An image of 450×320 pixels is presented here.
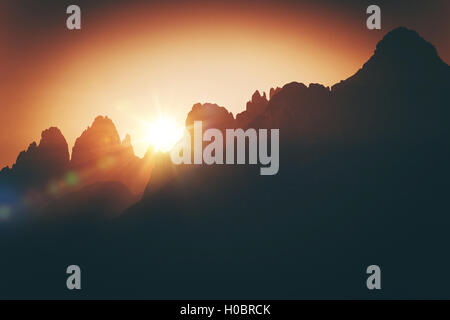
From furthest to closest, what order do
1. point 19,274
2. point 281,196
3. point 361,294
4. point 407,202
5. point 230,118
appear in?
point 230,118
point 19,274
point 281,196
point 407,202
point 361,294

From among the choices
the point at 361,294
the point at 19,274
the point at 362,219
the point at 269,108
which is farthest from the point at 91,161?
the point at 361,294

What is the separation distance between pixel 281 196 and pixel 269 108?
15.3 metres

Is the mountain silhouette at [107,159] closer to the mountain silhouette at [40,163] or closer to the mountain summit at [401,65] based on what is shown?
the mountain silhouette at [40,163]

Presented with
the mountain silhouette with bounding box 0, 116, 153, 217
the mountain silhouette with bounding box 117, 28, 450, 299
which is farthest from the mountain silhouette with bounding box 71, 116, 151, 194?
the mountain silhouette with bounding box 117, 28, 450, 299

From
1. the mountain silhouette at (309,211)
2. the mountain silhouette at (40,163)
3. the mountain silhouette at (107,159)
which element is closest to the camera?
the mountain silhouette at (309,211)

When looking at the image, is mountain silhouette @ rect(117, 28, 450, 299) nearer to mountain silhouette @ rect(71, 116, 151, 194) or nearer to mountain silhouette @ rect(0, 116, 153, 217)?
mountain silhouette @ rect(0, 116, 153, 217)

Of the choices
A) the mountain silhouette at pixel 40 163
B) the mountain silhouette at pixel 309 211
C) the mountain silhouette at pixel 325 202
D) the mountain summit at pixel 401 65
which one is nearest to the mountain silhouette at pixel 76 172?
the mountain silhouette at pixel 40 163

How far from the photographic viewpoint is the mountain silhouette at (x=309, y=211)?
48.0 meters

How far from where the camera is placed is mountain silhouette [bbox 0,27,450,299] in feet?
157

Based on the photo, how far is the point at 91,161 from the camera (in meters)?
88.0

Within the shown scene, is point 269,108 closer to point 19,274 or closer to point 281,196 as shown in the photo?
point 281,196

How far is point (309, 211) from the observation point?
182ft

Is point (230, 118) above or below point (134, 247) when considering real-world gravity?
above

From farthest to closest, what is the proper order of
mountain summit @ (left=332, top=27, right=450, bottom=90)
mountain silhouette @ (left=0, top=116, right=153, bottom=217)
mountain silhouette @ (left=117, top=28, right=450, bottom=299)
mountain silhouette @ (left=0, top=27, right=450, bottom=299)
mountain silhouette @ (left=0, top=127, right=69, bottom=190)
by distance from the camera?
1. mountain silhouette @ (left=0, top=127, right=69, bottom=190)
2. mountain silhouette @ (left=0, top=116, right=153, bottom=217)
3. mountain summit @ (left=332, top=27, right=450, bottom=90)
4. mountain silhouette @ (left=117, top=28, right=450, bottom=299)
5. mountain silhouette @ (left=0, top=27, right=450, bottom=299)
